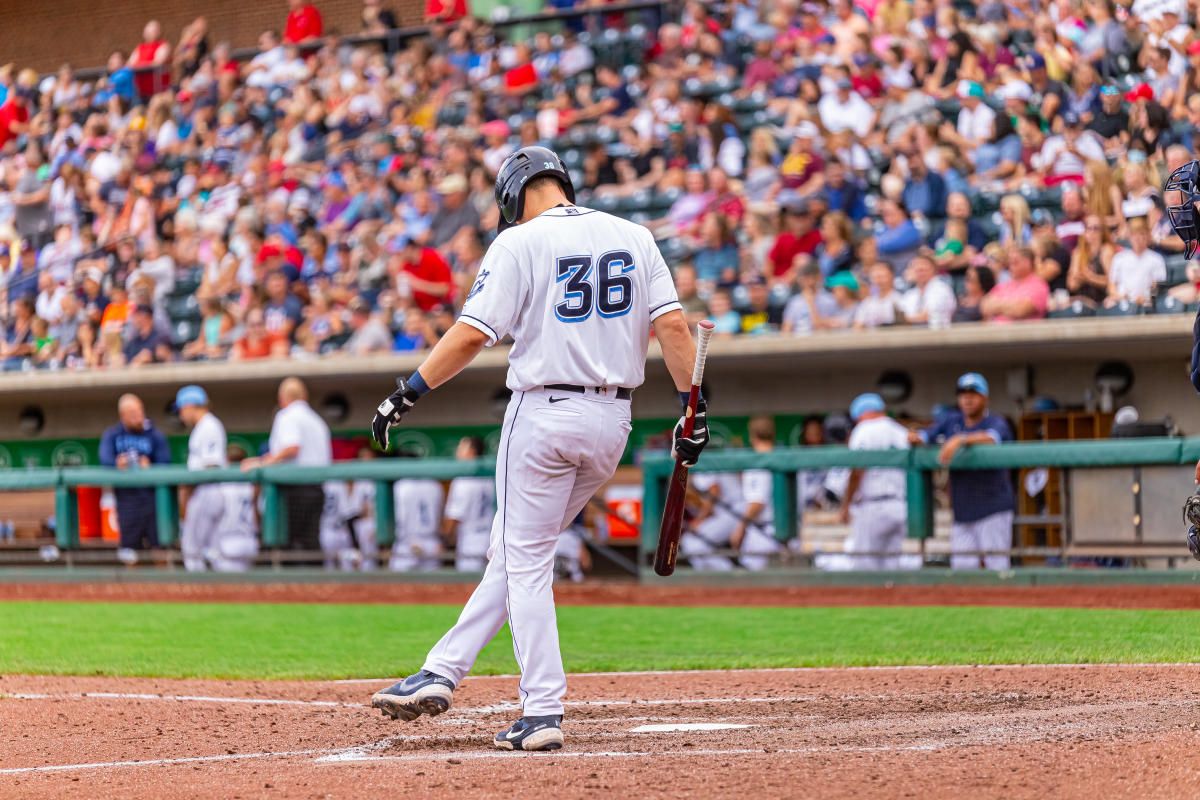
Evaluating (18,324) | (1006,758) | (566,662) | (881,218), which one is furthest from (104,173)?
(1006,758)

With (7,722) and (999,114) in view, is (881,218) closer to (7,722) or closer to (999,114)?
(999,114)

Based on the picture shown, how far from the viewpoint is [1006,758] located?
4.21 m

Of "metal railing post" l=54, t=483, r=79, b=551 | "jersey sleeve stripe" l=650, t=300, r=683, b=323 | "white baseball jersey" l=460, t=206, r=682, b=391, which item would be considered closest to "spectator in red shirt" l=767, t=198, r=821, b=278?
"metal railing post" l=54, t=483, r=79, b=551

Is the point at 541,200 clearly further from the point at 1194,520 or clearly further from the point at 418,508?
the point at 418,508

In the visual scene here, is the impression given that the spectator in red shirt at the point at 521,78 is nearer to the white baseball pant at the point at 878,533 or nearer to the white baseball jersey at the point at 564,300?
the white baseball pant at the point at 878,533

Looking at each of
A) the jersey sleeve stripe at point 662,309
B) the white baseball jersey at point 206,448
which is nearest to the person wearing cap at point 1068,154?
the white baseball jersey at point 206,448

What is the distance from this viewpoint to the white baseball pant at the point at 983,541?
450 inches

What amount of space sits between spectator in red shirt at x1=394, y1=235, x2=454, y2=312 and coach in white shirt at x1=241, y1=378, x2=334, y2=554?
1.70m

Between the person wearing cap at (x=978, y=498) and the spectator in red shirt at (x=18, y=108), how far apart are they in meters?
15.9

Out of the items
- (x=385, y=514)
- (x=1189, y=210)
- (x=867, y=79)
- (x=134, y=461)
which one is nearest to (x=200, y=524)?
(x=134, y=461)

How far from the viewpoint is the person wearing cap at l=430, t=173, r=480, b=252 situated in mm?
15898

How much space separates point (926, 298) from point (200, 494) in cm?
628

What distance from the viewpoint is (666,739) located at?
4.89m

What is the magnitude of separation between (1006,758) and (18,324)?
16.5 metres
